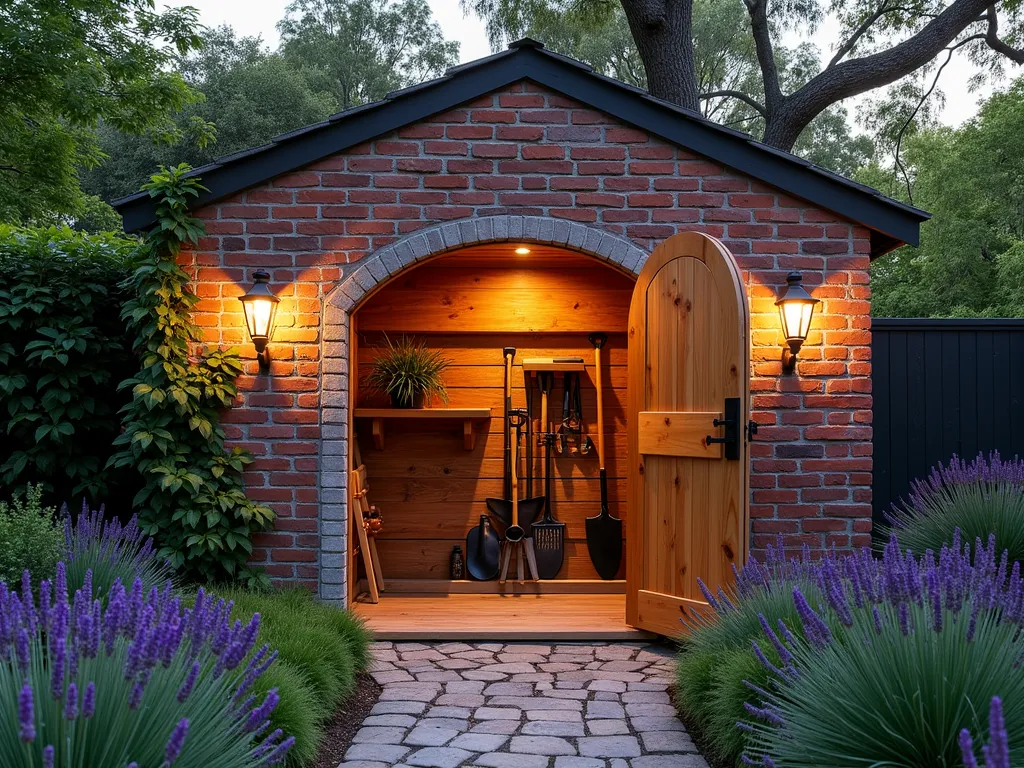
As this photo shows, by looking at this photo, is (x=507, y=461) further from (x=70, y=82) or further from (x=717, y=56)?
(x=717, y=56)

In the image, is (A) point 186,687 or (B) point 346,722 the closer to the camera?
(A) point 186,687

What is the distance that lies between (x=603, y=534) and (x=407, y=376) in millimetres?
1719

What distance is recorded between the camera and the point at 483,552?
617 cm

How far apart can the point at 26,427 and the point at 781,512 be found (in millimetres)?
4212

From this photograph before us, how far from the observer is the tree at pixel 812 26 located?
33.2 ft

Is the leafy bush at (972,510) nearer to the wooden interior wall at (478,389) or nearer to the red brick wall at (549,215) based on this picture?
the red brick wall at (549,215)

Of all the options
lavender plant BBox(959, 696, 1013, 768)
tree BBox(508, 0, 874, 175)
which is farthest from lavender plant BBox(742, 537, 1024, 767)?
tree BBox(508, 0, 874, 175)

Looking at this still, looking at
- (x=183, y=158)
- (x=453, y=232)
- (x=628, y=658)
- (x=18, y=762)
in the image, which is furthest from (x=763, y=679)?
(x=183, y=158)

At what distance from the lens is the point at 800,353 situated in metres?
4.98

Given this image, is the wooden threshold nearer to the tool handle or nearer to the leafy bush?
the tool handle

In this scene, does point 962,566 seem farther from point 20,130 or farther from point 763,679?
point 20,130

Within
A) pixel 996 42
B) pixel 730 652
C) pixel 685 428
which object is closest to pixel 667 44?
pixel 996 42

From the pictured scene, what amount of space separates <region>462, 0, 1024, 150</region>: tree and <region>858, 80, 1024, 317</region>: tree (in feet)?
10.6

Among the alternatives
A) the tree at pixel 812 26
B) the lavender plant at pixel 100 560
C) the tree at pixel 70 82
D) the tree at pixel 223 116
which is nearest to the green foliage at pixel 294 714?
the lavender plant at pixel 100 560
